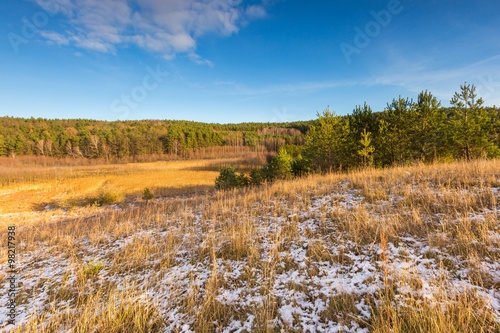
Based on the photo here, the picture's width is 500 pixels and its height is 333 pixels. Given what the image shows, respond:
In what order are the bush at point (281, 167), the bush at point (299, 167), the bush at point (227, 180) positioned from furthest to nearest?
1. the bush at point (299, 167)
2. the bush at point (227, 180)
3. the bush at point (281, 167)

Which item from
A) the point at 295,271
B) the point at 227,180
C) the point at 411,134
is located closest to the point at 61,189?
the point at 227,180

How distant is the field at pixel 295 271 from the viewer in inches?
97.5

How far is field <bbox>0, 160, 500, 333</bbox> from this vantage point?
248 cm

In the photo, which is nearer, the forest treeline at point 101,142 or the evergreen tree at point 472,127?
the evergreen tree at point 472,127

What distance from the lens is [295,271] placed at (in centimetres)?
340

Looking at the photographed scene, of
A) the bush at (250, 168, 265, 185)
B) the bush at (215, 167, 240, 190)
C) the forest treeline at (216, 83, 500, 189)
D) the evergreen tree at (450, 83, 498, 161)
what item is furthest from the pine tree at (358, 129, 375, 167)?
the bush at (215, 167, 240, 190)

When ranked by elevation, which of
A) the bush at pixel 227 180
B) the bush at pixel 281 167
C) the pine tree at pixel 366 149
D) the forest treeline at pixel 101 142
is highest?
the forest treeline at pixel 101 142

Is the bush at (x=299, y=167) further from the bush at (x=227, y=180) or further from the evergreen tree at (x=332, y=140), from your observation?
the bush at (x=227, y=180)

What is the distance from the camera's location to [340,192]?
7.30 metres

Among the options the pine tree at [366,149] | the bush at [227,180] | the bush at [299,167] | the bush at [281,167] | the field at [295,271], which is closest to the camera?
the field at [295,271]

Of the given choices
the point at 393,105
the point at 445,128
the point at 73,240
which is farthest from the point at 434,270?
the point at 445,128

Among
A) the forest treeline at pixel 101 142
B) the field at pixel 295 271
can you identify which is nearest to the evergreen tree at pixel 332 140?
the field at pixel 295 271

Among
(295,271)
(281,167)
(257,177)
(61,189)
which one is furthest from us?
(61,189)

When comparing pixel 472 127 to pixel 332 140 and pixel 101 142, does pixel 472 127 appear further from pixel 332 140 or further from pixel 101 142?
pixel 101 142
